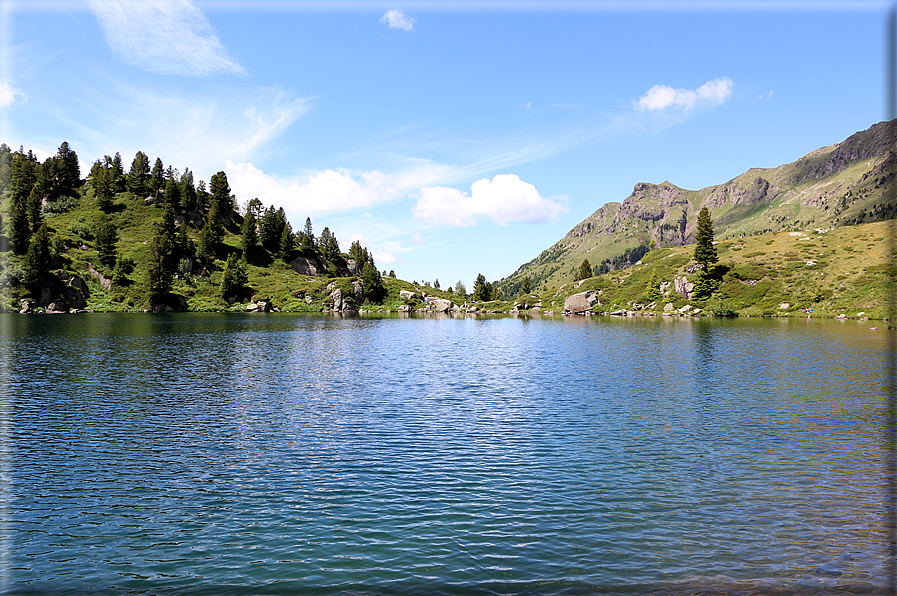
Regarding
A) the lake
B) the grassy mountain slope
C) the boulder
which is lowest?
the lake

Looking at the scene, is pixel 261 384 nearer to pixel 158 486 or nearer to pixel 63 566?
pixel 158 486

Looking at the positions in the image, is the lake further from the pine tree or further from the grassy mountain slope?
the pine tree

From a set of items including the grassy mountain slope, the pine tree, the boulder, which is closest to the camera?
the grassy mountain slope

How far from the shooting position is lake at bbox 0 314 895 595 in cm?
1522

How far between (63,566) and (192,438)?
1571 cm

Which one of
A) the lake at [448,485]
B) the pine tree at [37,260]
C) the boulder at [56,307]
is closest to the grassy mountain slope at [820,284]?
the lake at [448,485]

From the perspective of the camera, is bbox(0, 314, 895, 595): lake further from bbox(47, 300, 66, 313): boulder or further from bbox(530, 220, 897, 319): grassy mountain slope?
bbox(47, 300, 66, 313): boulder

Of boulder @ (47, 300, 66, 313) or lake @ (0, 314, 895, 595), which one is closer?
lake @ (0, 314, 895, 595)

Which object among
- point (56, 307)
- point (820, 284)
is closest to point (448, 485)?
point (820, 284)

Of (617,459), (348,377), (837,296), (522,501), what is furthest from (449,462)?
(837,296)

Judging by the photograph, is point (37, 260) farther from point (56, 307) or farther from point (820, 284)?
point (820, 284)

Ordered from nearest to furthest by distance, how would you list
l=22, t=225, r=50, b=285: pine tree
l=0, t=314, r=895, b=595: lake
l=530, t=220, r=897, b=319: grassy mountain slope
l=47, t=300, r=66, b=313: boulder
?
l=0, t=314, r=895, b=595: lake < l=530, t=220, r=897, b=319: grassy mountain slope < l=22, t=225, r=50, b=285: pine tree < l=47, t=300, r=66, b=313: boulder

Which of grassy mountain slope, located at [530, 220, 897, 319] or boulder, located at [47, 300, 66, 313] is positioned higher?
grassy mountain slope, located at [530, 220, 897, 319]

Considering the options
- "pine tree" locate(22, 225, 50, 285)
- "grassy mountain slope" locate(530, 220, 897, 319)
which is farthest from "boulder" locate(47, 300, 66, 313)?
"grassy mountain slope" locate(530, 220, 897, 319)
